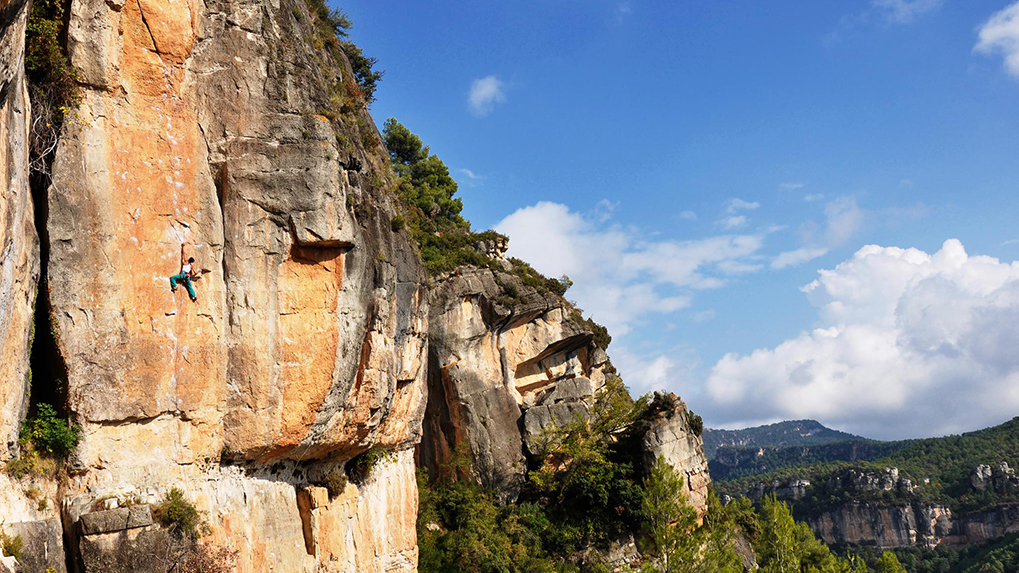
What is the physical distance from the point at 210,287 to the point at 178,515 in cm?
528

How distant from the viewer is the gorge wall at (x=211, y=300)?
14.3m

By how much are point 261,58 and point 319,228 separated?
189 inches

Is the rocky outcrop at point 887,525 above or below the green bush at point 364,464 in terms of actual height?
below

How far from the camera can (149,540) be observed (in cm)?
1483

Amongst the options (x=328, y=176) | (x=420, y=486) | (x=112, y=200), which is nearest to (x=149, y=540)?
(x=112, y=200)

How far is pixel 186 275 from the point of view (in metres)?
16.7

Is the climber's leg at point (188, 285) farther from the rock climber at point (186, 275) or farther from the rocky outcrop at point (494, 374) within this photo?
the rocky outcrop at point (494, 374)

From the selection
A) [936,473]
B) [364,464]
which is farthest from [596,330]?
[936,473]

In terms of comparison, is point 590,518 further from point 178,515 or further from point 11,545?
point 11,545

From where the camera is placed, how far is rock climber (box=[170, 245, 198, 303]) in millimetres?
16500

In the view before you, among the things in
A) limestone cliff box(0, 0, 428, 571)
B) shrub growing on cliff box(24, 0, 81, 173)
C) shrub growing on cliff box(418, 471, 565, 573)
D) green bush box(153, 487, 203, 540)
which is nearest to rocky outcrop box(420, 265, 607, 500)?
shrub growing on cliff box(418, 471, 565, 573)

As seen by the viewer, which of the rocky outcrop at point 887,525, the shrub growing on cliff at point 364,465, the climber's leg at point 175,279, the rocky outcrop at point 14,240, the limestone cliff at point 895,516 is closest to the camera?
the rocky outcrop at point 14,240

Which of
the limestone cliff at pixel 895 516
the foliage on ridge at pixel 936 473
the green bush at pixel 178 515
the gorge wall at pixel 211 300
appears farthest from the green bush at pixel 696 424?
the foliage on ridge at pixel 936 473

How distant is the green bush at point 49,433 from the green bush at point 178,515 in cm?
225
